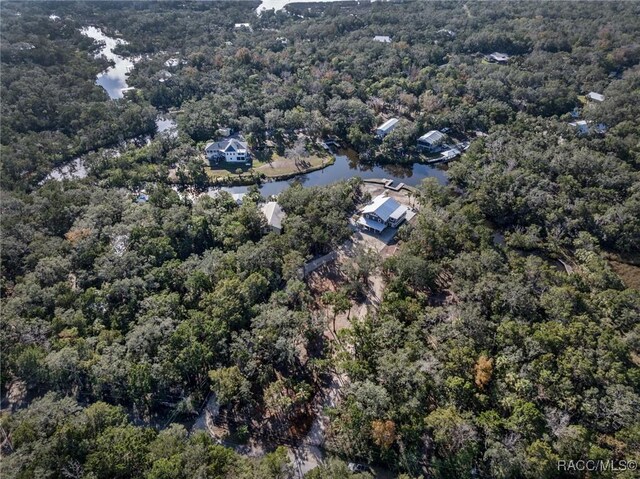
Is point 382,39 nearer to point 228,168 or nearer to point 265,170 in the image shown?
point 265,170

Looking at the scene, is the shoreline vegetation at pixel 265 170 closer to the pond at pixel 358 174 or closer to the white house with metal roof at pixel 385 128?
the pond at pixel 358 174

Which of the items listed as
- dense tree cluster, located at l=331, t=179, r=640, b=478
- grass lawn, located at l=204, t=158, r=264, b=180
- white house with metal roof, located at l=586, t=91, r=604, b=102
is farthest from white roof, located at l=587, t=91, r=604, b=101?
grass lawn, located at l=204, t=158, r=264, b=180

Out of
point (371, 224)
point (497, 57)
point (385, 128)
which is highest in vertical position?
point (497, 57)

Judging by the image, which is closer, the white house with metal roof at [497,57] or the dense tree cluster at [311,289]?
the dense tree cluster at [311,289]

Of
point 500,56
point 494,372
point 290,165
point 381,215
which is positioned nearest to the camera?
point 494,372

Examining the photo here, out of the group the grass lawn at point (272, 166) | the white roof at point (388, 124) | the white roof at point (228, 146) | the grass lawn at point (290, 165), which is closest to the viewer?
the grass lawn at point (272, 166)

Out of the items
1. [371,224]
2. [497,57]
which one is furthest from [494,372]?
[497,57]

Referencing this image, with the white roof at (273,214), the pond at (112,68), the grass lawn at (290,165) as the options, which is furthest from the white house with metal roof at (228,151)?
the pond at (112,68)
